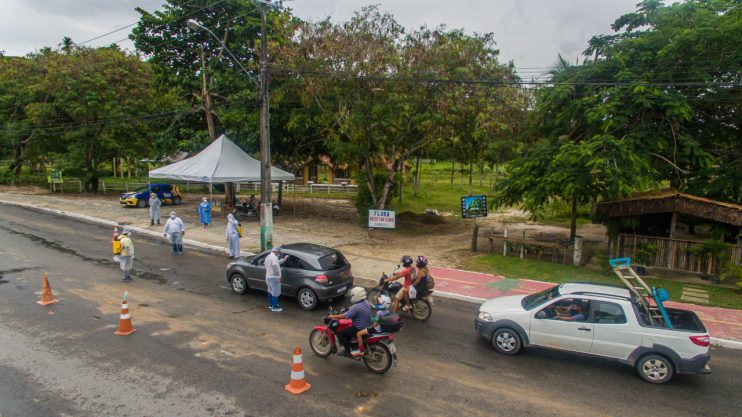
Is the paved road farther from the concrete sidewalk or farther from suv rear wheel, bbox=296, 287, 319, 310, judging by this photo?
the concrete sidewalk

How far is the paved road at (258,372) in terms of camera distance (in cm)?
634

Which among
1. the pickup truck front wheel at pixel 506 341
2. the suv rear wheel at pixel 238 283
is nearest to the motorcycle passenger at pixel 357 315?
the pickup truck front wheel at pixel 506 341

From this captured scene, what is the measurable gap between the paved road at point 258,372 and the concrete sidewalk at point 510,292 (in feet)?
2.44

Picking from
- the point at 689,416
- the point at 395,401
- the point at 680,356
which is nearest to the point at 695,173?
the point at 680,356

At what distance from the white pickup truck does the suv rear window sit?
3.75 metres

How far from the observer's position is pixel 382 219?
2042 cm

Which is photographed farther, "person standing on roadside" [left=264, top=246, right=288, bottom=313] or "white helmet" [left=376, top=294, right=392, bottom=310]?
"person standing on roadside" [left=264, top=246, right=288, bottom=313]

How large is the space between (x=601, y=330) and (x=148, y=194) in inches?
1083

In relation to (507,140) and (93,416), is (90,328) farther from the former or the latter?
(507,140)

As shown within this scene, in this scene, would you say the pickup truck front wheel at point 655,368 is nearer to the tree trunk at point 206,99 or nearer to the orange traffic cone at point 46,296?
the orange traffic cone at point 46,296

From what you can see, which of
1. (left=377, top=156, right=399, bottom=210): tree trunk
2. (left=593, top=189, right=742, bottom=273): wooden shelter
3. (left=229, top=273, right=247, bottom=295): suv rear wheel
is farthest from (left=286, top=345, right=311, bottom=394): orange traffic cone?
(left=377, top=156, right=399, bottom=210): tree trunk

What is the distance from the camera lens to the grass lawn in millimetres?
12062

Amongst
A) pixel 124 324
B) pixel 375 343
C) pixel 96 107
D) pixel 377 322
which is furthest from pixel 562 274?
pixel 96 107

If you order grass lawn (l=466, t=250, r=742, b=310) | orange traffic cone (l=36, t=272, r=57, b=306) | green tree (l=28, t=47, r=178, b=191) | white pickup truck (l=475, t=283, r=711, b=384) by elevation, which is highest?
green tree (l=28, t=47, r=178, b=191)
